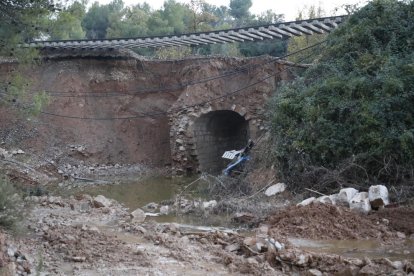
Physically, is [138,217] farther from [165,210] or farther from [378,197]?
[378,197]

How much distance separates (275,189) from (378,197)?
10.8 feet

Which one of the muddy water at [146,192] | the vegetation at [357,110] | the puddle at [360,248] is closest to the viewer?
the puddle at [360,248]

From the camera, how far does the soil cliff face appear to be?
21.3 m

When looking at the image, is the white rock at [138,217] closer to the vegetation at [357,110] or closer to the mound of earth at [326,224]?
the mound of earth at [326,224]

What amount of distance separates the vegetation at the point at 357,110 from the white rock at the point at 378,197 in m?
1.16

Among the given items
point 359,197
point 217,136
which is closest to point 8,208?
point 359,197

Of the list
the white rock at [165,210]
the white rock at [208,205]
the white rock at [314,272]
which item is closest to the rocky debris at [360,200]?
the white rock at [208,205]

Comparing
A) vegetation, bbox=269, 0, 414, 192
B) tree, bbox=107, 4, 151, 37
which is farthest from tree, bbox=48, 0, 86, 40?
tree, bbox=107, 4, 151, 37

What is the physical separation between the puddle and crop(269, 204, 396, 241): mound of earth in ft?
0.71

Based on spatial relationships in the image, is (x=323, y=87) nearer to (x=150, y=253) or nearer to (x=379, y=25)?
(x=379, y=25)

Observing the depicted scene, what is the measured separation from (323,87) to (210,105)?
24.5 feet

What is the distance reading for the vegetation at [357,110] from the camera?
471 inches

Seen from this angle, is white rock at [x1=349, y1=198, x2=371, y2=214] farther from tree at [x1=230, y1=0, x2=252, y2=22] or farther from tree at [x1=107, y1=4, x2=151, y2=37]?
tree at [x1=230, y1=0, x2=252, y2=22]

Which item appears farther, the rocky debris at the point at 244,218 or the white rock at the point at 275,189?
the white rock at the point at 275,189
